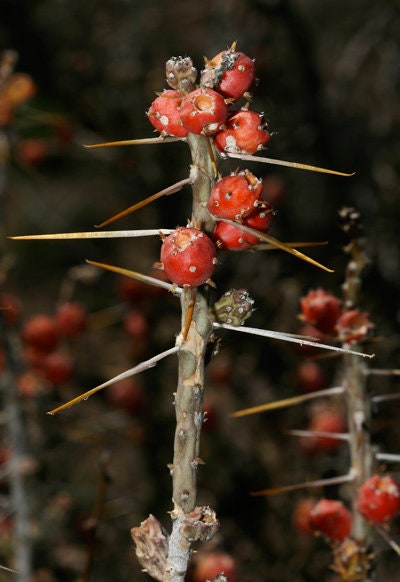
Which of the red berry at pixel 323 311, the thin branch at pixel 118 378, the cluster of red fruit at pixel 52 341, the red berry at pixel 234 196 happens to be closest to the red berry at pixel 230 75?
the red berry at pixel 234 196

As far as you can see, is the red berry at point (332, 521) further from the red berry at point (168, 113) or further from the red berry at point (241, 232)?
the red berry at point (168, 113)

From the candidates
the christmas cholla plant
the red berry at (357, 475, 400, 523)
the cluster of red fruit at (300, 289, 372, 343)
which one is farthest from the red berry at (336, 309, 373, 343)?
the christmas cholla plant

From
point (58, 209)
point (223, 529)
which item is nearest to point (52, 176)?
point (58, 209)

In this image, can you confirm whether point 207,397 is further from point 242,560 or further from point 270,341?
point 242,560

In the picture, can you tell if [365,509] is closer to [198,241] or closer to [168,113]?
[198,241]

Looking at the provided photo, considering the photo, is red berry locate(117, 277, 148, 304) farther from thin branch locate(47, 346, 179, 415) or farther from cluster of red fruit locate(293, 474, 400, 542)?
thin branch locate(47, 346, 179, 415)

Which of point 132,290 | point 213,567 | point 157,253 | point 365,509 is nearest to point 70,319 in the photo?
point 132,290

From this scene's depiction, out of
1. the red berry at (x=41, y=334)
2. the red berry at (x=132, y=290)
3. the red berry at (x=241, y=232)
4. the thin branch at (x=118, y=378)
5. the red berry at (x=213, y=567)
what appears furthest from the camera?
the red berry at (x=132, y=290)
